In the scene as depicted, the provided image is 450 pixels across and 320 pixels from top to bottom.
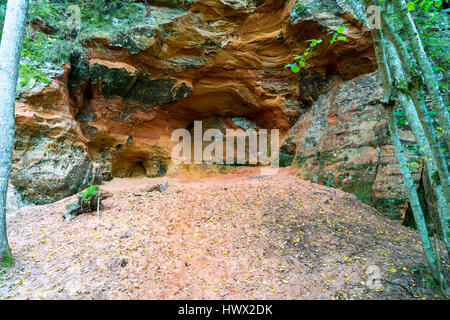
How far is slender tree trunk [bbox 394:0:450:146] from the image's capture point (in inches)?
91.0

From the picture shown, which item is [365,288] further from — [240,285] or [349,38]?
[349,38]

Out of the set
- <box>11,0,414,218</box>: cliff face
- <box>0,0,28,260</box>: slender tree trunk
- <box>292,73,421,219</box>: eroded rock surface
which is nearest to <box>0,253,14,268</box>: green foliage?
<box>0,0,28,260</box>: slender tree trunk

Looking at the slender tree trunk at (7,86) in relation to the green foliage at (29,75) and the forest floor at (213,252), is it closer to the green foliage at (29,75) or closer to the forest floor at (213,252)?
the forest floor at (213,252)

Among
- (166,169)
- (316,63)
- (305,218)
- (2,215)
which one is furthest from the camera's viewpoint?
(166,169)

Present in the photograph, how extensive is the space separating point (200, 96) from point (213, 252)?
782cm

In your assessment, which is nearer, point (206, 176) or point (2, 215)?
point (2, 215)

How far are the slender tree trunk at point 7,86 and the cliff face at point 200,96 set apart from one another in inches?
121

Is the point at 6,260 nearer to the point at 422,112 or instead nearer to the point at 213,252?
the point at 213,252

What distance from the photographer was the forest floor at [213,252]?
2797 mm

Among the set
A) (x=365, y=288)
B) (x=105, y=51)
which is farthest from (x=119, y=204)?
(x=105, y=51)

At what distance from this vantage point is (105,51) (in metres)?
7.48

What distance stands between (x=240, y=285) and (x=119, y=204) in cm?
349

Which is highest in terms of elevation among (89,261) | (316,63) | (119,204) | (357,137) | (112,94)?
(316,63)

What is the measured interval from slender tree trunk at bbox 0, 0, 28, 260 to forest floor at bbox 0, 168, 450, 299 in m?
0.84
